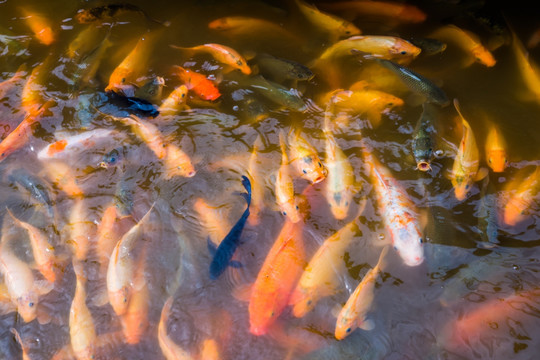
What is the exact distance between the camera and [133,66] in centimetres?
364

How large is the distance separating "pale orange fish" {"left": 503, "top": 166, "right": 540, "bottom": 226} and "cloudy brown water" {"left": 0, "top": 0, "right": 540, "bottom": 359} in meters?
0.04

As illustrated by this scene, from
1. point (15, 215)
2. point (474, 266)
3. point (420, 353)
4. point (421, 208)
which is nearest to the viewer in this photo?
point (420, 353)

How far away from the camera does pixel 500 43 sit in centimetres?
360

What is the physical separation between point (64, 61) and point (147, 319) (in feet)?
8.35

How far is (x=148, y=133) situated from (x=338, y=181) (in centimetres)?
151

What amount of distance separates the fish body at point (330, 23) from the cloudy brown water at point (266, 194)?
0.32 feet

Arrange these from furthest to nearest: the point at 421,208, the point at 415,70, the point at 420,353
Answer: the point at 415,70 → the point at 421,208 → the point at 420,353

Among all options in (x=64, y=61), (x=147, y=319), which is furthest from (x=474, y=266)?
(x=64, y=61)

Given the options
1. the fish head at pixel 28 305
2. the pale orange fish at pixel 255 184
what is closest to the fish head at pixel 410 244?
the pale orange fish at pixel 255 184

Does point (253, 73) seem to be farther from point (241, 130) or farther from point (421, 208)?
point (421, 208)

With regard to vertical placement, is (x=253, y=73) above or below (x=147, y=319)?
above

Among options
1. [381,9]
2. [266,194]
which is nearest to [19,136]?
[266,194]

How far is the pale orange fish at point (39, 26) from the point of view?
12.8ft

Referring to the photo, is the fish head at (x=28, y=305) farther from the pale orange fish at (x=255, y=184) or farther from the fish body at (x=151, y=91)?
the fish body at (x=151, y=91)
